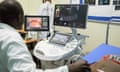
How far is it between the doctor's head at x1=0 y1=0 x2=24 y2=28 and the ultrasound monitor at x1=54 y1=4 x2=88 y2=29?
1.44 m

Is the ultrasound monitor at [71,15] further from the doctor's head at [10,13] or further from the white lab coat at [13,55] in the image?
the white lab coat at [13,55]

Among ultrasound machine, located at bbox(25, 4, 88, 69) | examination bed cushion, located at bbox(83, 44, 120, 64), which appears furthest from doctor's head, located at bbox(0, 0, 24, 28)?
ultrasound machine, located at bbox(25, 4, 88, 69)

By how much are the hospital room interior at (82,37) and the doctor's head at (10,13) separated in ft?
1.50

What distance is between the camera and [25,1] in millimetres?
5598

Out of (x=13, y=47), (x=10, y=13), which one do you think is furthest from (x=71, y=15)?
(x=13, y=47)

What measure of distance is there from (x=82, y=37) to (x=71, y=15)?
1.08 feet

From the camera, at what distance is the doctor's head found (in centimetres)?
102

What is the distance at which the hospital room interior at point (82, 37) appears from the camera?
228 centimetres

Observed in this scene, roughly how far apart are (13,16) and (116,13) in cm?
281

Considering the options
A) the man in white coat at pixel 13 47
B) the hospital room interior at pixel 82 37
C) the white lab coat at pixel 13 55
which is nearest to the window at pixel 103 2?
the hospital room interior at pixel 82 37

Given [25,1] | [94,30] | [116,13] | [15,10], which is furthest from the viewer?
[25,1]

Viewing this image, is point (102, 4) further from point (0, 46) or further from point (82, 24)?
point (0, 46)

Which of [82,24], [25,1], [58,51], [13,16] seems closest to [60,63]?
[58,51]

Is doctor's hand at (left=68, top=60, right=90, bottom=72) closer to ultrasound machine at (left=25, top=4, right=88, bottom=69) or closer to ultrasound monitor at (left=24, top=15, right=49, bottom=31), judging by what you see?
ultrasound machine at (left=25, top=4, right=88, bottom=69)
